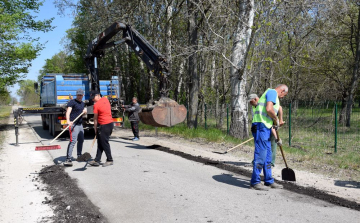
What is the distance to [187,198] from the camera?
19.4 feet

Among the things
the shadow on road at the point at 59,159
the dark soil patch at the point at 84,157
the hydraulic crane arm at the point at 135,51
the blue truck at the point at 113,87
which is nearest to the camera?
the dark soil patch at the point at 84,157

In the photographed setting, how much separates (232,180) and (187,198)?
159 centimetres

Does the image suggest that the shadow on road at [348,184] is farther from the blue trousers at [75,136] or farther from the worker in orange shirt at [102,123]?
the blue trousers at [75,136]

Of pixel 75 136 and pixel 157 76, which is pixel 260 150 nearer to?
pixel 75 136

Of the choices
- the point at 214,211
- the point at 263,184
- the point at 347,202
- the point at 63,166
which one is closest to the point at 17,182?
the point at 63,166

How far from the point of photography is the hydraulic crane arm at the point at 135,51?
1059 centimetres

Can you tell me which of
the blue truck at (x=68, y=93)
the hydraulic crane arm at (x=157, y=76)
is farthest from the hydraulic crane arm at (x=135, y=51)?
the blue truck at (x=68, y=93)

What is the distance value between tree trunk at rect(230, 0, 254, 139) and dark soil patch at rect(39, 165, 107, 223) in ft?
23.7

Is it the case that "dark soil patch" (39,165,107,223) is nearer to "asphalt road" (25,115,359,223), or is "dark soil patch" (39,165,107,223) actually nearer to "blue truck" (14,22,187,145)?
"asphalt road" (25,115,359,223)

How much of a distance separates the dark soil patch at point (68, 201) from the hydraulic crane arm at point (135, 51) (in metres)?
4.06

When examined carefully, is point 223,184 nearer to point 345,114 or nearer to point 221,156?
point 221,156

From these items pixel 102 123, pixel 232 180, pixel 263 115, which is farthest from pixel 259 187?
pixel 102 123

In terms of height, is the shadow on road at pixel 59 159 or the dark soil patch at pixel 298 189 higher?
the dark soil patch at pixel 298 189

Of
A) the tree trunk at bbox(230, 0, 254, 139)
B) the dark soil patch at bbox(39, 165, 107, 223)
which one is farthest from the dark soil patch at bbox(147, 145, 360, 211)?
the tree trunk at bbox(230, 0, 254, 139)
